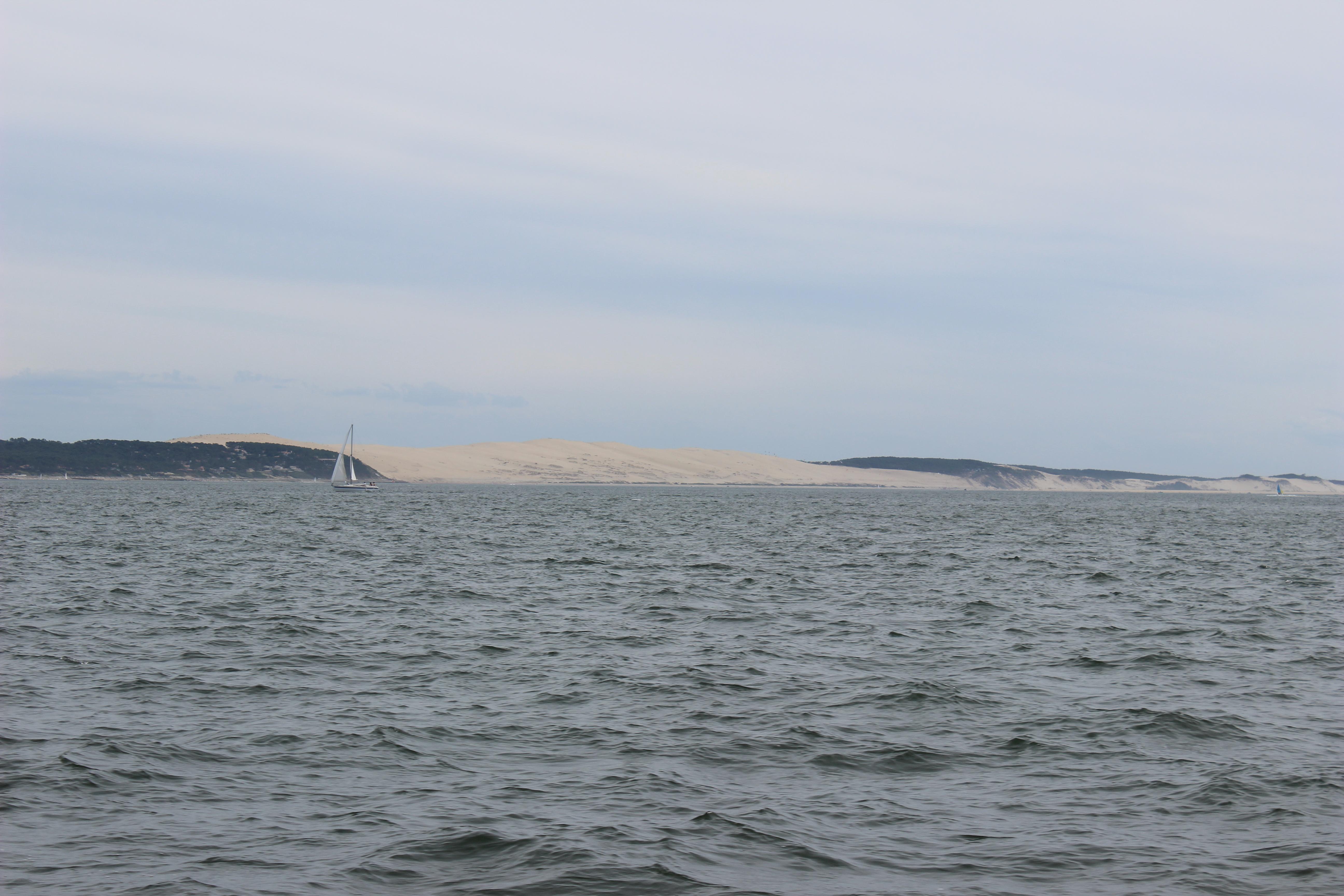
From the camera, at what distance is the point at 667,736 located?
13.9m

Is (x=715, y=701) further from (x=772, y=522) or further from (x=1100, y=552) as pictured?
(x=772, y=522)

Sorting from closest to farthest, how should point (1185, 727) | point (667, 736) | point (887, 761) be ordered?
point (887, 761) → point (667, 736) → point (1185, 727)

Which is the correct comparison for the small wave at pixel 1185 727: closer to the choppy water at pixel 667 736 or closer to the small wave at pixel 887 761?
the choppy water at pixel 667 736

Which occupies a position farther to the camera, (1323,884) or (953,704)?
(953,704)

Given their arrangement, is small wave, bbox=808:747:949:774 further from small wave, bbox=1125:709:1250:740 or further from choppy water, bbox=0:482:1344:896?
small wave, bbox=1125:709:1250:740

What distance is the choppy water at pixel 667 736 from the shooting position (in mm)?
9586

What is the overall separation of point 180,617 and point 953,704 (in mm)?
17369

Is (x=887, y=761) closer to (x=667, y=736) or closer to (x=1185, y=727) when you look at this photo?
(x=667, y=736)

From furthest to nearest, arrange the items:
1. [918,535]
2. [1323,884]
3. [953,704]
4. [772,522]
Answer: [772,522] < [918,535] < [953,704] < [1323,884]

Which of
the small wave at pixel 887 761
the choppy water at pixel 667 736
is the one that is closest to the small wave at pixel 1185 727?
the choppy water at pixel 667 736

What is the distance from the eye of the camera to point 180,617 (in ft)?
79.4

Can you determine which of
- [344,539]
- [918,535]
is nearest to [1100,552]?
[918,535]

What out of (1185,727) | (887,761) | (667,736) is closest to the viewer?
(887,761)

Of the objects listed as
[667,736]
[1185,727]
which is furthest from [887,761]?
[1185,727]
